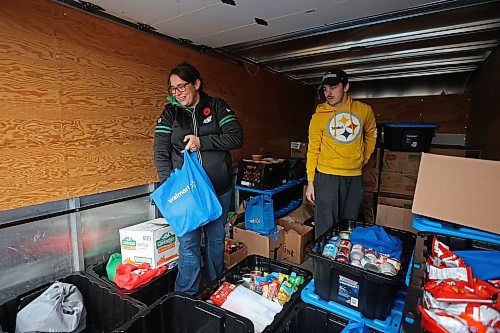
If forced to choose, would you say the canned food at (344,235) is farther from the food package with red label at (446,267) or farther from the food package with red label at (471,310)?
the food package with red label at (471,310)

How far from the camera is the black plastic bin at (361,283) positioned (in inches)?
39.2

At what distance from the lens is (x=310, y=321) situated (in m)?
1.19

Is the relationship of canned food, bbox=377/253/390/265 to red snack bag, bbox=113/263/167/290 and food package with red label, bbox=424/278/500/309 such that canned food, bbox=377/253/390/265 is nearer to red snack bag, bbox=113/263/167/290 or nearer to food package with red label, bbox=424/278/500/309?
food package with red label, bbox=424/278/500/309

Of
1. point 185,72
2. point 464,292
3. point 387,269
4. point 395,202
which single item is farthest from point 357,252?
point 395,202

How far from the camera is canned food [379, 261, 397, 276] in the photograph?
3.34 ft

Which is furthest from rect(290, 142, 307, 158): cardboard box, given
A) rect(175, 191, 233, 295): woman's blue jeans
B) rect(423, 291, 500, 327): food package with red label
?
rect(423, 291, 500, 327): food package with red label

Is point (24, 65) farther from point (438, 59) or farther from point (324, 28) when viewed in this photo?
point (438, 59)

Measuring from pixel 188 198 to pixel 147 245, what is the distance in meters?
0.57

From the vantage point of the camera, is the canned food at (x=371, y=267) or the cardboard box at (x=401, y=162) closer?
the canned food at (x=371, y=267)

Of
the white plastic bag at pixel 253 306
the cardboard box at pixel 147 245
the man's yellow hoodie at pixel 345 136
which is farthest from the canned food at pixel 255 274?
the man's yellow hoodie at pixel 345 136

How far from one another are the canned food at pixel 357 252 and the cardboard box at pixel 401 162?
7.45ft

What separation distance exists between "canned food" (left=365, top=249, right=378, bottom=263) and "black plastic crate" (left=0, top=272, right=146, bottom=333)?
3.49 feet

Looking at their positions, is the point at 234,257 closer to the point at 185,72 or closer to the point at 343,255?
the point at 343,255

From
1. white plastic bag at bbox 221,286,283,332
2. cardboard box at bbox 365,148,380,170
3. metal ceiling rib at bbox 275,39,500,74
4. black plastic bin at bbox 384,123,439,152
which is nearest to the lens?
white plastic bag at bbox 221,286,283,332
